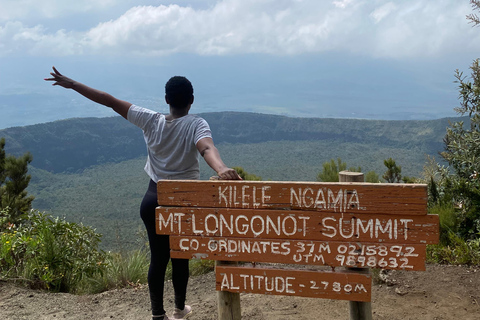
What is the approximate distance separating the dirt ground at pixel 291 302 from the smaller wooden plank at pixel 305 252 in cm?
152

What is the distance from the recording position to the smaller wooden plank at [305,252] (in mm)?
2895

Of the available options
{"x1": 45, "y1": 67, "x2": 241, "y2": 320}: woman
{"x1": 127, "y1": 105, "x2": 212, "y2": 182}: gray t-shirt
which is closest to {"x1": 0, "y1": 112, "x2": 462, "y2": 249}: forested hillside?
{"x1": 45, "y1": 67, "x2": 241, "y2": 320}: woman

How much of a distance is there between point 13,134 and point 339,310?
68.6 metres

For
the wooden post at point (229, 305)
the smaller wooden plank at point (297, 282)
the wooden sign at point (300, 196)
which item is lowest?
the wooden post at point (229, 305)

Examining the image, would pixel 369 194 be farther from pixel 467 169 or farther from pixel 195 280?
pixel 467 169

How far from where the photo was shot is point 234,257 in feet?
10.3

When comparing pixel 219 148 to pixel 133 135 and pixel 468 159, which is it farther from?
pixel 468 159

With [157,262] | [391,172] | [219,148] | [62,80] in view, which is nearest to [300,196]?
[157,262]

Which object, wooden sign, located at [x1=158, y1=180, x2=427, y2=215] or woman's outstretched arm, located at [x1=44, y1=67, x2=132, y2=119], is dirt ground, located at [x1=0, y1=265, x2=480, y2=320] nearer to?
wooden sign, located at [x1=158, y1=180, x2=427, y2=215]

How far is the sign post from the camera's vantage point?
9.44ft

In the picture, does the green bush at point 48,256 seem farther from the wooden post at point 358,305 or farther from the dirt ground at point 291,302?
the wooden post at point 358,305

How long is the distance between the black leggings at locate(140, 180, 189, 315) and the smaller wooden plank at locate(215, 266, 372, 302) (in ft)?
1.85

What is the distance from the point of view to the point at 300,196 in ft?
9.77

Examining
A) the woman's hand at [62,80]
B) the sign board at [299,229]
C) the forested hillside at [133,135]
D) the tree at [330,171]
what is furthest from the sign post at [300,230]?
the forested hillside at [133,135]
